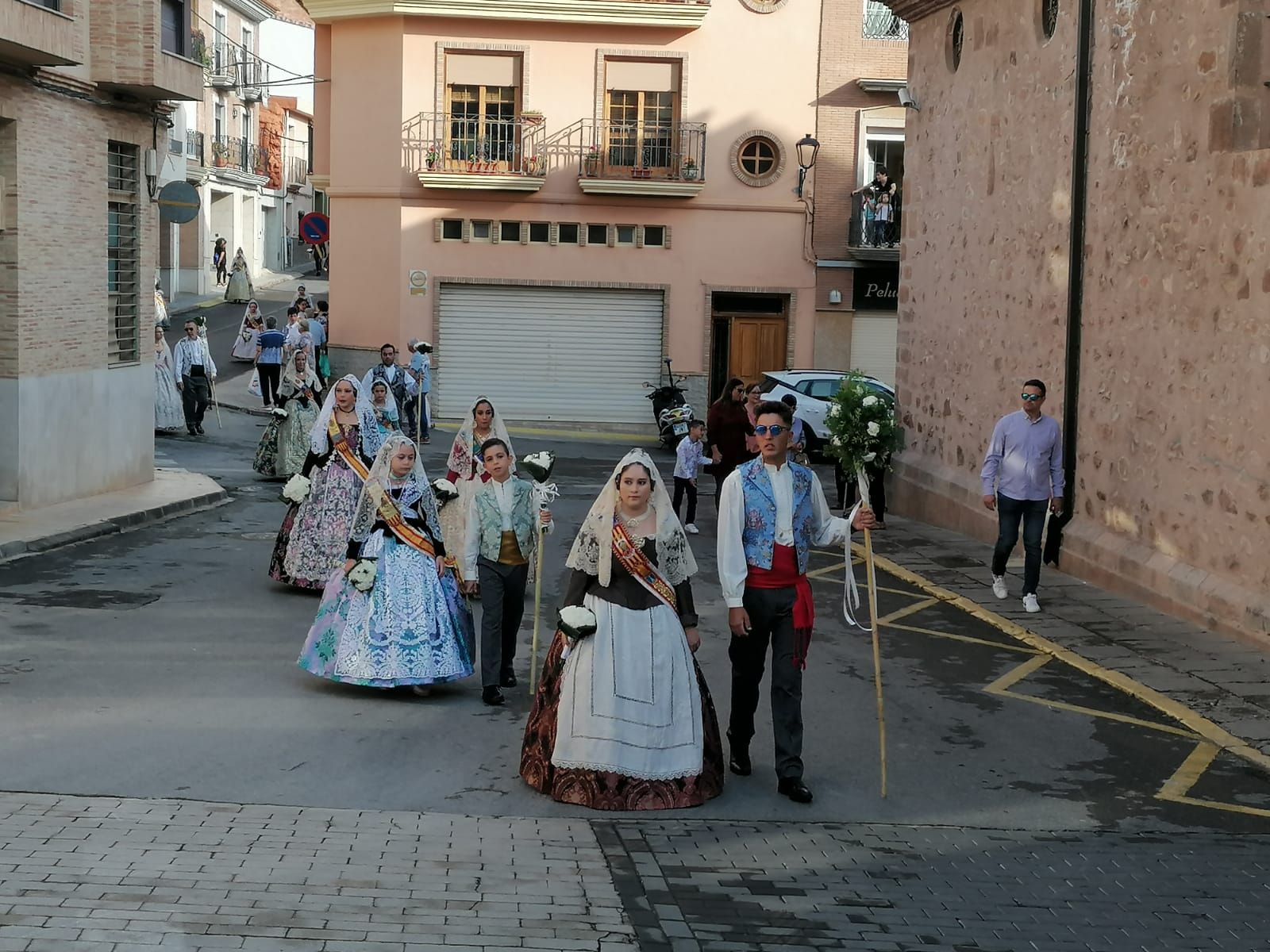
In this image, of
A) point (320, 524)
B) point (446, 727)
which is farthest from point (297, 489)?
point (446, 727)

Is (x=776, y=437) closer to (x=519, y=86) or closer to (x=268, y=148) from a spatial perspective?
(x=519, y=86)

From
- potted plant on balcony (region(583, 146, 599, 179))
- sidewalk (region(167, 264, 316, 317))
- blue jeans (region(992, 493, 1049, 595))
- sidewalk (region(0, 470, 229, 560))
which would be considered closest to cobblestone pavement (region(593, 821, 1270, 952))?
blue jeans (region(992, 493, 1049, 595))

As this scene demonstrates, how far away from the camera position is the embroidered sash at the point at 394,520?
32.3 ft

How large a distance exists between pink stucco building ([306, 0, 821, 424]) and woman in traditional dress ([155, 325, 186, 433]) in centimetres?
705

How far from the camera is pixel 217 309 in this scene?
48.1 metres

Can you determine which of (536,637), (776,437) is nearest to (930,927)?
(776,437)

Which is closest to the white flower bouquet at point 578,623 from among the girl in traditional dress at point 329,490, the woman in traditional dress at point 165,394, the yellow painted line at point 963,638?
the yellow painted line at point 963,638

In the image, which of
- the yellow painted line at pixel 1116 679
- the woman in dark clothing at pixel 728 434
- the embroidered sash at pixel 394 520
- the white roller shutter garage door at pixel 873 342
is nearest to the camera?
the yellow painted line at pixel 1116 679

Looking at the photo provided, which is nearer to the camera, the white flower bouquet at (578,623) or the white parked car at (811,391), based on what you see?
the white flower bouquet at (578,623)

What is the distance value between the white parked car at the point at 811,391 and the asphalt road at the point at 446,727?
1413cm

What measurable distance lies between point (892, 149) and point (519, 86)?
7636 mm

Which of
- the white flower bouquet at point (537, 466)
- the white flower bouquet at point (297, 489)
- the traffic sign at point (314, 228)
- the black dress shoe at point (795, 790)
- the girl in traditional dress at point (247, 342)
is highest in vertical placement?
the traffic sign at point (314, 228)

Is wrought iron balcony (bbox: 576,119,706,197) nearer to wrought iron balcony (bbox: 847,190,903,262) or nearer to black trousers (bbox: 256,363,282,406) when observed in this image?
wrought iron balcony (bbox: 847,190,903,262)

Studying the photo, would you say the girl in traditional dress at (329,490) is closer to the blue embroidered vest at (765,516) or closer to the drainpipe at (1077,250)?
the blue embroidered vest at (765,516)
